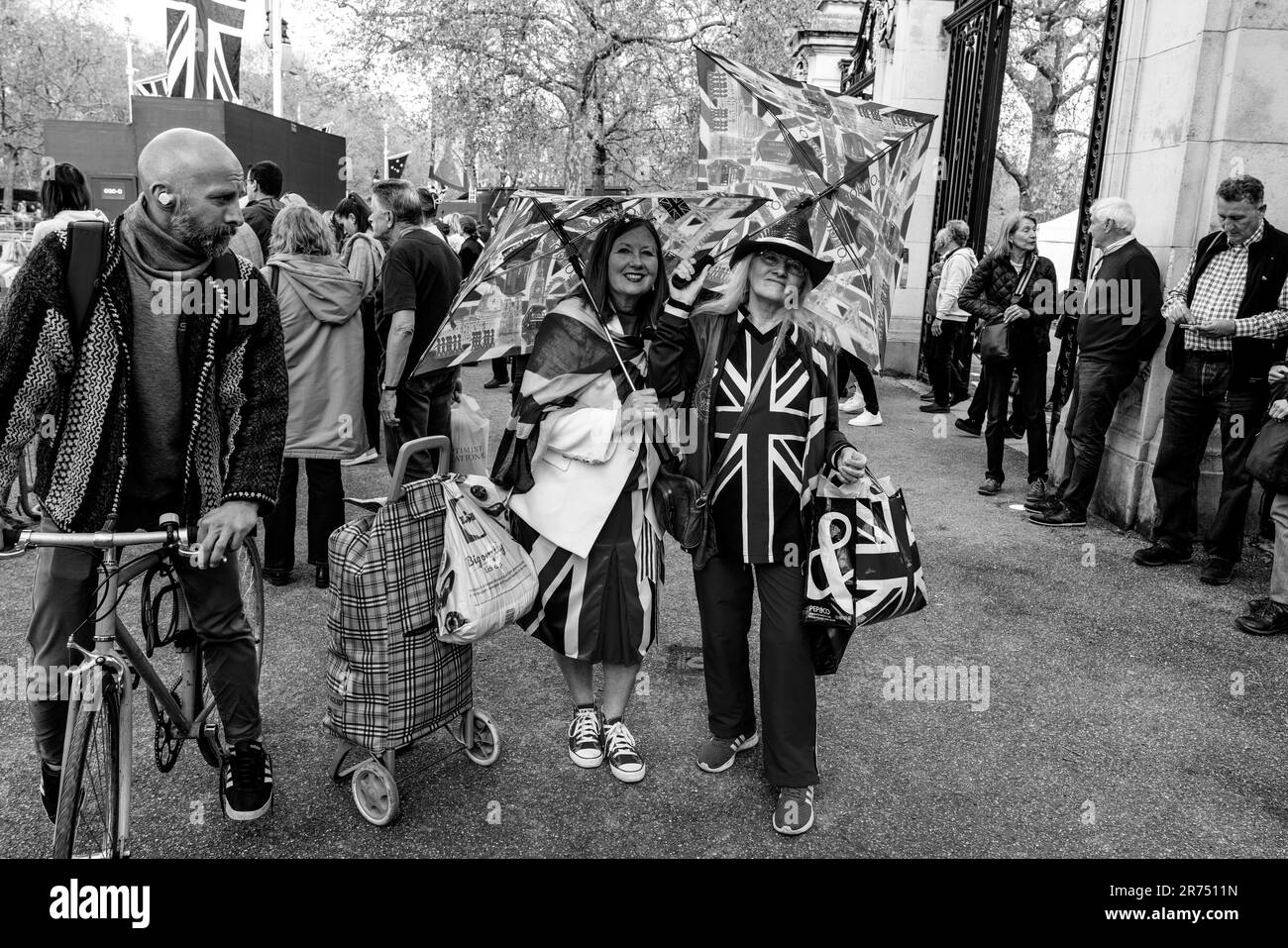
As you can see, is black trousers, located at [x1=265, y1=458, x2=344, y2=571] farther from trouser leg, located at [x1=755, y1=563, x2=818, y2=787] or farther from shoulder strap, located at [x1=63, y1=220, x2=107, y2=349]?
trouser leg, located at [x1=755, y1=563, x2=818, y2=787]

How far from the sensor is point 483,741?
366 centimetres

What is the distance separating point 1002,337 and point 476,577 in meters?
5.82

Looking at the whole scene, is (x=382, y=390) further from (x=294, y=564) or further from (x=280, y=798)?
(x=280, y=798)

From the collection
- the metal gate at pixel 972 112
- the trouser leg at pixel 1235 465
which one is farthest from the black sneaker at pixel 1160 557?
the metal gate at pixel 972 112

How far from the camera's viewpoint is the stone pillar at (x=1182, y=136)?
609cm

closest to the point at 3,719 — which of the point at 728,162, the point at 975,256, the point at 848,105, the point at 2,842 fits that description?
the point at 2,842

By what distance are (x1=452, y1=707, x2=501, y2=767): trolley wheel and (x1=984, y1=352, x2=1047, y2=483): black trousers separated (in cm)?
513

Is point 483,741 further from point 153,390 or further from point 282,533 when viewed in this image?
point 282,533

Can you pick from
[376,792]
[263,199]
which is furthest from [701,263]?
[263,199]

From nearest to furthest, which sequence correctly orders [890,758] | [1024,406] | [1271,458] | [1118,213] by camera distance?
[890,758] → [1271,458] → [1118,213] → [1024,406]

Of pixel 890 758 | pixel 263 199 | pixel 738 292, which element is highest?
pixel 263 199

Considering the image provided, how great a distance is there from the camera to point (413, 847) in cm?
311

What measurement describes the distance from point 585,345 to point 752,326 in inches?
21.7

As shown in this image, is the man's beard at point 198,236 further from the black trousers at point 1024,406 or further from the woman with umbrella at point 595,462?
the black trousers at point 1024,406
